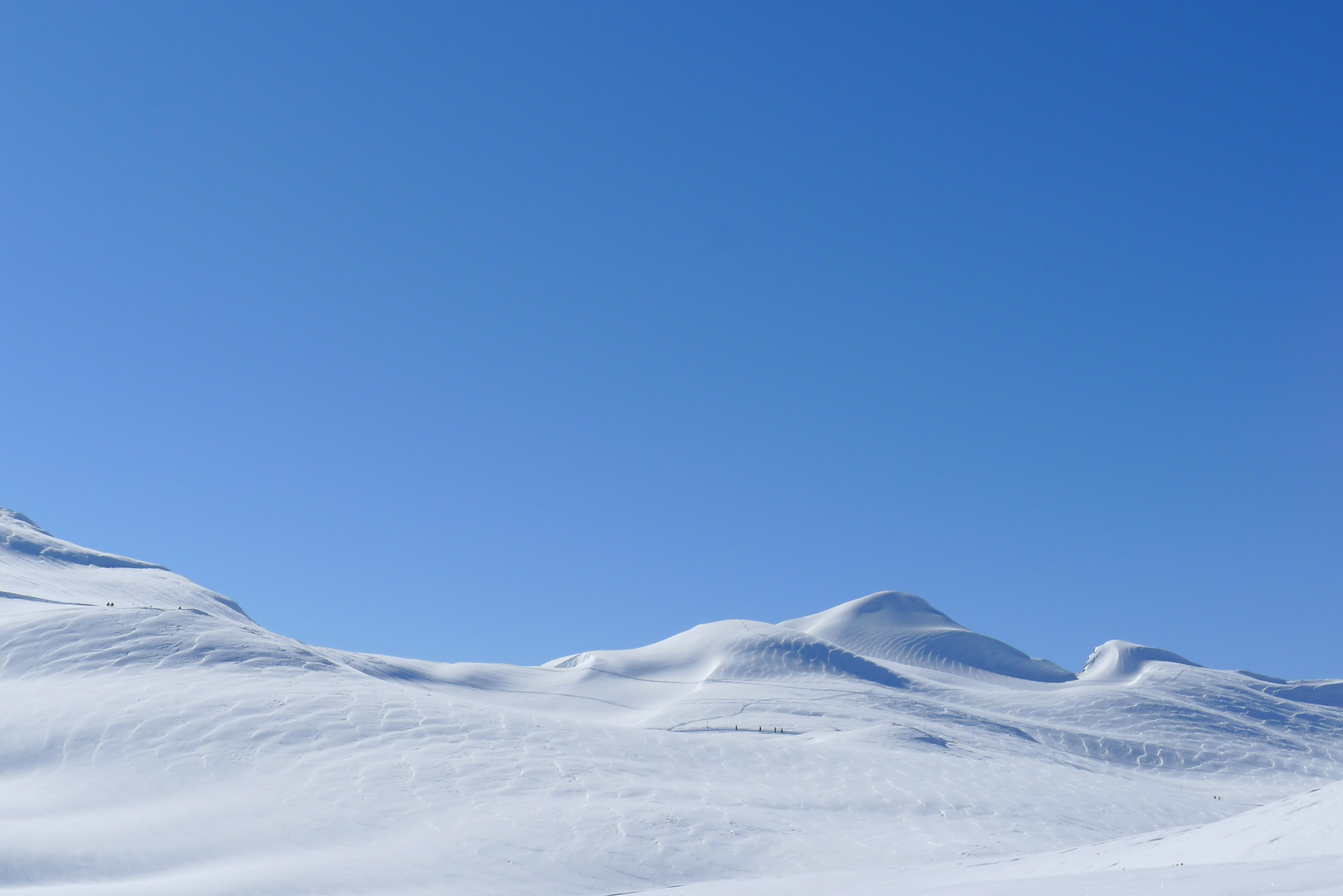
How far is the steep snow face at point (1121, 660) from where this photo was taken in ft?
250

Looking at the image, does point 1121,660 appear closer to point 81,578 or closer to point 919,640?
point 919,640

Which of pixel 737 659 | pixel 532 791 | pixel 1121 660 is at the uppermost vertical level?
pixel 1121 660

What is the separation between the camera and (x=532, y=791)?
68.9ft

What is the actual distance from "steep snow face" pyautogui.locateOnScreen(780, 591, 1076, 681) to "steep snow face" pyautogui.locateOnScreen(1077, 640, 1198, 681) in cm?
281

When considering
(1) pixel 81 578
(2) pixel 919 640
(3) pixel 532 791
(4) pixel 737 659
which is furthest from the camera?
(2) pixel 919 640

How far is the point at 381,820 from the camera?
18453mm

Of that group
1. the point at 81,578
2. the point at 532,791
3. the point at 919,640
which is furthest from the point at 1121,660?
the point at 81,578

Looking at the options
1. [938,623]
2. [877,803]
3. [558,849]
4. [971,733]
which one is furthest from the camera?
[938,623]

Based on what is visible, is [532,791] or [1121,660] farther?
[1121,660]

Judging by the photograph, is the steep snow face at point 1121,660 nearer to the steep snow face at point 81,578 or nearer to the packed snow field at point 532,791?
the packed snow field at point 532,791

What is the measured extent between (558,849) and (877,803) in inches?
350

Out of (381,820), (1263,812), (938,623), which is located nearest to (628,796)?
(381,820)

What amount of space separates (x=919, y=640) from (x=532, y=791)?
6309 centimetres

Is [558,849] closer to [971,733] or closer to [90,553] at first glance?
[971,733]
